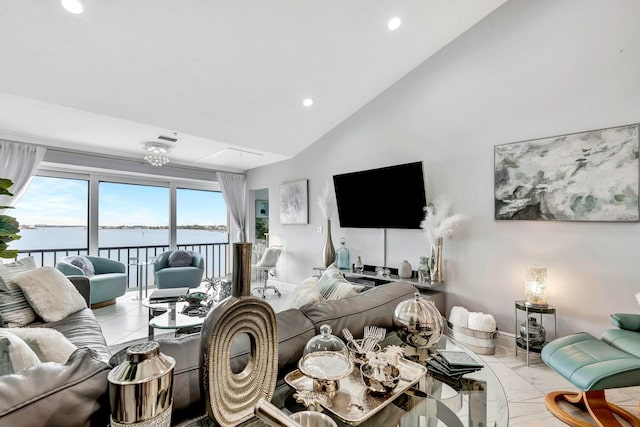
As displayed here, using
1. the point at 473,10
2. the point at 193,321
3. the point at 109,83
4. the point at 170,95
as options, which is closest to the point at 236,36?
the point at 170,95

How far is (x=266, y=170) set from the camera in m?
5.80

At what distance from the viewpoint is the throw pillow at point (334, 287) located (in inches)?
74.7

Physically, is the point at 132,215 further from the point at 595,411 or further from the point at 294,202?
the point at 595,411

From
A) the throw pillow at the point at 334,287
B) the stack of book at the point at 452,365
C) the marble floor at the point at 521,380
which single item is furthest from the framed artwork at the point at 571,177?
the stack of book at the point at 452,365

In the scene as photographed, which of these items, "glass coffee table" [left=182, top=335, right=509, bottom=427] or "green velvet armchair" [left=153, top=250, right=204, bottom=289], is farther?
"green velvet armchair" [left=153, top=250, right=204, bottom=289]

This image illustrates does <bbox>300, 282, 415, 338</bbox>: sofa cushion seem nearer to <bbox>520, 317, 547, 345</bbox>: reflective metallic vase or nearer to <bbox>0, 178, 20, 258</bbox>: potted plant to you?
<bbox>0, 178, 20, 258</bbox>: potted plant

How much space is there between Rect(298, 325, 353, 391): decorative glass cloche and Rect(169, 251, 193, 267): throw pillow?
4422 millimetres

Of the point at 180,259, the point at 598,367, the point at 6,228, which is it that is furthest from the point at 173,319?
the point at 598,367

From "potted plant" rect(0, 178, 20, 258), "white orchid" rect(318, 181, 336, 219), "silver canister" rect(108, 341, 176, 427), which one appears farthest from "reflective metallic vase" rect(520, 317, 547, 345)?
"potted plant" rect(0, 178, 20, 258)

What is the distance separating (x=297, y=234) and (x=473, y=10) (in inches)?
151

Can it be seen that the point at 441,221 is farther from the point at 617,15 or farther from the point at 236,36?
the point at 236,36

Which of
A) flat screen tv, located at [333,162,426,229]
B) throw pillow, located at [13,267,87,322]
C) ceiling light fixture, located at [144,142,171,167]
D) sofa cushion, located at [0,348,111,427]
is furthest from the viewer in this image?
ceiling light fixture, located at [144,142,171,167]

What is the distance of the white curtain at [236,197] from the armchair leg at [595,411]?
214 inches

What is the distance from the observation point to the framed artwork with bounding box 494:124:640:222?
227cm
